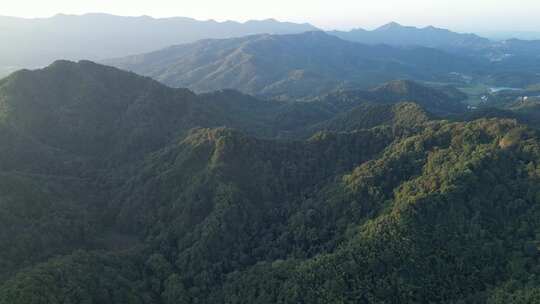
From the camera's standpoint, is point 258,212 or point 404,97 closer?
point 258,212

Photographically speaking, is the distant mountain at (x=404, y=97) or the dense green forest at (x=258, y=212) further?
the distant mountain at (x=404, y=97)

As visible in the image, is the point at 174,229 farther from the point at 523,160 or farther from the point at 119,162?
the point at 523,160

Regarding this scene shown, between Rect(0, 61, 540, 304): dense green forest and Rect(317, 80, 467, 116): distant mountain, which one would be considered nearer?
Rect(0, 61, 540, 304): dense green forest

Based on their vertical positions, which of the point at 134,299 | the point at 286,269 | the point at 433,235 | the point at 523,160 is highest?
the point at 523,160

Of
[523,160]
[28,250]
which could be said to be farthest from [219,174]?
[523,160]

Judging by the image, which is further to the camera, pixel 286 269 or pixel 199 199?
pixel 199 199

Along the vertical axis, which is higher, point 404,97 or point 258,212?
point 404,97

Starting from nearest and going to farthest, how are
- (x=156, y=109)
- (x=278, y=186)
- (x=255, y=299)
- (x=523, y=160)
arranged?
(x=255, y=299) → (x=523, y=160) → (x=278, y=186) → (x=156, y=109)

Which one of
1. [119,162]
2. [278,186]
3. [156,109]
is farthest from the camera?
[156,109]
